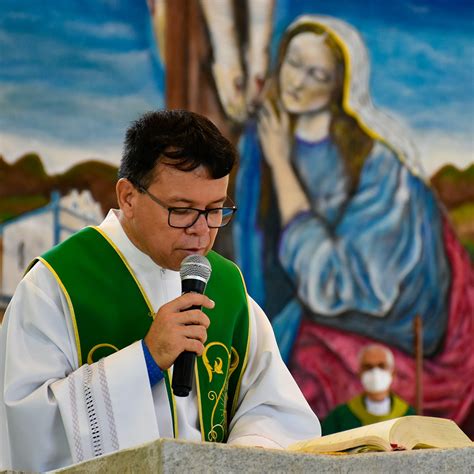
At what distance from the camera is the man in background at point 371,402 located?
8.04 m

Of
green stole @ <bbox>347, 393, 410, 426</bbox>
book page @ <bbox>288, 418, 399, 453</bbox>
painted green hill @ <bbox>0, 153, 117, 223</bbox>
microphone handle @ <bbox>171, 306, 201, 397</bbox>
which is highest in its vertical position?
painted green hill @ <bbox>0, 153, 117, 223</bbox>

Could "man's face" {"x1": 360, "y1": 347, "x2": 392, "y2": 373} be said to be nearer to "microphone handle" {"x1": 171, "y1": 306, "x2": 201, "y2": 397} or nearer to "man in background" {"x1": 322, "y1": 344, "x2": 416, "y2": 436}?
"man in background" {"x1": 322, "y1": 344, "x2": 416, "y2": 436}

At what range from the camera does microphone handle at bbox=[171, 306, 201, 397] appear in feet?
9.26

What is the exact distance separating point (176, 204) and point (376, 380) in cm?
514


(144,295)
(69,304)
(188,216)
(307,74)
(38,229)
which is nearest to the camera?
(188,216)

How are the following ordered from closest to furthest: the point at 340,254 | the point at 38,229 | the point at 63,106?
the point at 38,229 → the point at 63,106 → the point at 340,254

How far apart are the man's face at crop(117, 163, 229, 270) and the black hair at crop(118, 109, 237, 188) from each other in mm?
24

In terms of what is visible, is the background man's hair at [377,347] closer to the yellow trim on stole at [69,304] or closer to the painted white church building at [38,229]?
the painted white church building at [38,229]

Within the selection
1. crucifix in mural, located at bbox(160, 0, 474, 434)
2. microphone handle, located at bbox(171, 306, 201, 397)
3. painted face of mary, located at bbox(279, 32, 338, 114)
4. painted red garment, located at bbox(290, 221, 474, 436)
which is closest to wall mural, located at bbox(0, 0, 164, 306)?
crucifix in mural, located at bbox(160, 0, 474, 434)

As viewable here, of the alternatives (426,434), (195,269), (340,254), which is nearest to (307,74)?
(340,254)

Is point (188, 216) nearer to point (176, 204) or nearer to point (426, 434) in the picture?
point (176, 204)

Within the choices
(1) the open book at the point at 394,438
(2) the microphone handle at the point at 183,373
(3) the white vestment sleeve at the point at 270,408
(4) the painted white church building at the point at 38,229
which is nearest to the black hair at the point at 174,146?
(2) the microphone handle at the point at 183,373

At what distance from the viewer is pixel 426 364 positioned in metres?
8.32

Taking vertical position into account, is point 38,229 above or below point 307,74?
below
